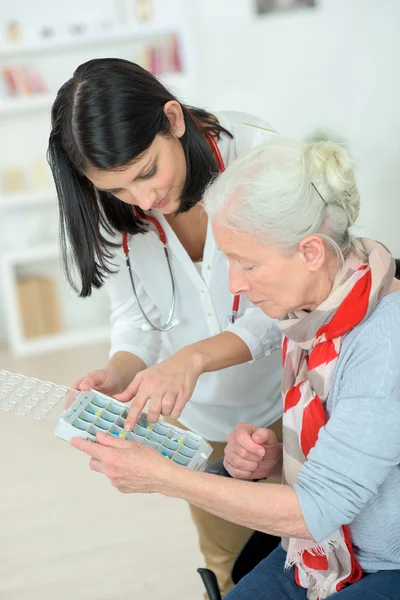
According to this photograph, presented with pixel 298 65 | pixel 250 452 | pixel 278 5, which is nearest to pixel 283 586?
pixel 250 452

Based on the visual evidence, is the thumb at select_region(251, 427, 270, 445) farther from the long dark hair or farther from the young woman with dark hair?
the long dark hair

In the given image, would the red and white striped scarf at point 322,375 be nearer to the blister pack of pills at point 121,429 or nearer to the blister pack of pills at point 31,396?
the blister pack of pills at point 121,429

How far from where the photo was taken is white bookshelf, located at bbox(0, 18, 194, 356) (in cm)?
425

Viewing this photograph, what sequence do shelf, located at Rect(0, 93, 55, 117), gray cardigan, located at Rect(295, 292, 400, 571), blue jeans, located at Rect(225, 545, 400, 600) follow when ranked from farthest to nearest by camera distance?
shelf, located at Rect(0, 93, 55, 117) → blue jeans, located at Rect(225, 545, 400, 600) → gray cardigan, located at Rect(295, 292, 400, 571)

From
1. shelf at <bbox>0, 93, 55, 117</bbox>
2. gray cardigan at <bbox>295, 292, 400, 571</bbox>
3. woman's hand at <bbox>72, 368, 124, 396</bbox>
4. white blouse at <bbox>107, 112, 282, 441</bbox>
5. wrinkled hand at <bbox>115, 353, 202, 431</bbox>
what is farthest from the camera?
shelf at <bbox>0, 93, 55, 117</bbox>

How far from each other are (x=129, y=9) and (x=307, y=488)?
3.86m

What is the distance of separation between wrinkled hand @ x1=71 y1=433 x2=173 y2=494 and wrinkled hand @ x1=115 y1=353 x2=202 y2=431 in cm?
9

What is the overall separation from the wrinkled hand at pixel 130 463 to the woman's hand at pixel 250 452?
210 millimetres

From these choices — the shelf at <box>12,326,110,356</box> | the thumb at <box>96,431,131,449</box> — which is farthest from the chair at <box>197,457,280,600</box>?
the shelf at <box>12,326,110,356</box>

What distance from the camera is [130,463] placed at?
3.97ft

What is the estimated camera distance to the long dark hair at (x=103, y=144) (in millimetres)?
1329

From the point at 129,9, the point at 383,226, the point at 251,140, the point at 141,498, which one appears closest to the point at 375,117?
the point at 383,226

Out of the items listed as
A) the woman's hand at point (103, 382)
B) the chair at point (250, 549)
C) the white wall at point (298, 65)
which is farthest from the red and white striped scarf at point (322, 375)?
the white wall at point (298, 65)

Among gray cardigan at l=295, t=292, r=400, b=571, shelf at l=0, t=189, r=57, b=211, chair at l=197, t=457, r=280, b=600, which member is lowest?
shelf at l=0, t=189, r=57, b=211
